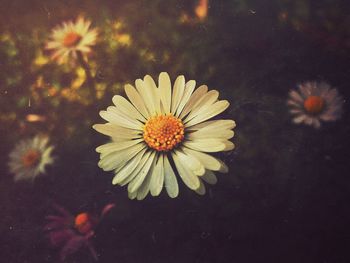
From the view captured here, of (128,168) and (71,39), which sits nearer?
(128,168)

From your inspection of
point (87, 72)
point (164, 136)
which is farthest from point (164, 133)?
point (87, 72)

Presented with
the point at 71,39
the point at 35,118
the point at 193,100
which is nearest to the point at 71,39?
the point at 71,39

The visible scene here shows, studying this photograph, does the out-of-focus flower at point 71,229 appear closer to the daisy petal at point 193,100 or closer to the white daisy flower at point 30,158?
the white daisy flower at point 30,158

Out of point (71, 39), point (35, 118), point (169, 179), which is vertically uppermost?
point (71, 39)

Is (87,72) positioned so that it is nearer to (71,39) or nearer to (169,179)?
(71,39)

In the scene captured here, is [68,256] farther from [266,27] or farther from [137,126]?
[266,27]

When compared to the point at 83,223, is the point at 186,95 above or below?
above
